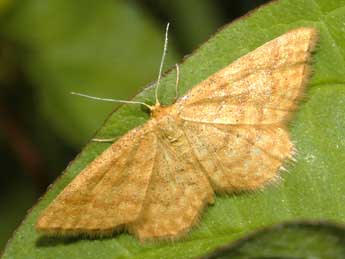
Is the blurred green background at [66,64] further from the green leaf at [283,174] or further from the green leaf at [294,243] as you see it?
the green leaf at [294,243]

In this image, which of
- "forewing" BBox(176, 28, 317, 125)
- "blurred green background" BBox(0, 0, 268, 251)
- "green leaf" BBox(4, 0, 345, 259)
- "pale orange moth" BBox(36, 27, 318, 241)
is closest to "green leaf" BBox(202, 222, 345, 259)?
"green leaf" BBox(4, 0, 345, 259)

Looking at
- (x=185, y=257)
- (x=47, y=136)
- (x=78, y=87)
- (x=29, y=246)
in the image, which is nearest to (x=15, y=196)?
(x=47, y=136)

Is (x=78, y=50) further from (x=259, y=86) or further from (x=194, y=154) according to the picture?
(x=259, y=86)

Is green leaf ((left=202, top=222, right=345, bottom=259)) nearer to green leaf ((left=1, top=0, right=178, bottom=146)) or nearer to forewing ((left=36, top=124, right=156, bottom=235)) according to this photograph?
forewing ((left=36, top=124, right=156, bottom=235))

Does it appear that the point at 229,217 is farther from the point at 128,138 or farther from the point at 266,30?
the point at 266,30

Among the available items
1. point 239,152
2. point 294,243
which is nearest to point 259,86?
point 239,152

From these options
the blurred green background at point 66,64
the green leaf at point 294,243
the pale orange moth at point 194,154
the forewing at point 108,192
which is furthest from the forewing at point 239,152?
the blurred green background at point 66,64
